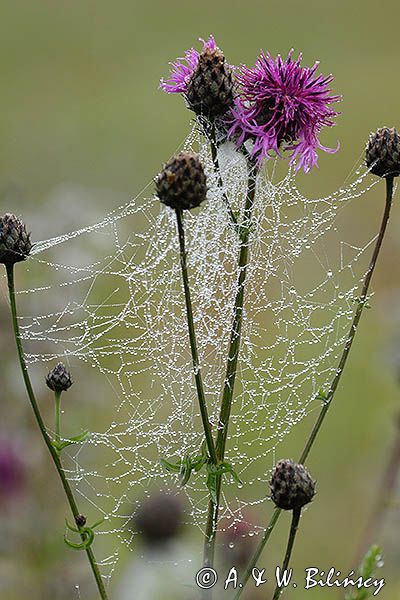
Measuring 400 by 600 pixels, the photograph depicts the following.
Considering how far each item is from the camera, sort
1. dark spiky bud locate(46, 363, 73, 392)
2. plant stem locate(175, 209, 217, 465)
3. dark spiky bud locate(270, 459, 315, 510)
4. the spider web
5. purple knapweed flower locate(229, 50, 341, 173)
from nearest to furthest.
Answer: plant stem locate(175, 209, 217, 465)
dark spiky bud locate(270, 459, 315, 510)
purple knapweed flower locate(229, 50, 341, 173)
dark spiky bud locate(46, 363, 73, 392)
the spider web

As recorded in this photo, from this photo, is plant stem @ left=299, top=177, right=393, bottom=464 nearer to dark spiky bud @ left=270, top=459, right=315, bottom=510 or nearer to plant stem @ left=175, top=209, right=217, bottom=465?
dark spiky bud @ left=270, top=459, right=315, bottom=510

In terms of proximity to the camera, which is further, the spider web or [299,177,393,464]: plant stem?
the spider web

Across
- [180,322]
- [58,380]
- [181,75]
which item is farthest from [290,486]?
[180,322]

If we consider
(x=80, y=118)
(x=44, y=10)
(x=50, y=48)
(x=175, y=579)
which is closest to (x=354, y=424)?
(x=175, y=579)

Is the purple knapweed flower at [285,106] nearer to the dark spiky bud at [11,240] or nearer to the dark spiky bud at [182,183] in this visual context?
the dark spiky bud at [182,183]

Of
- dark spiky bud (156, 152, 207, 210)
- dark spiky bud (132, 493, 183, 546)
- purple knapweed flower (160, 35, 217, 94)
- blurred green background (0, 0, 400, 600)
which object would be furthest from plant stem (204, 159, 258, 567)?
blurred green background (0, 0, 400, 600)

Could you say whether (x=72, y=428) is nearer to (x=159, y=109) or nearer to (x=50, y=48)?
(x=159, y=109)
